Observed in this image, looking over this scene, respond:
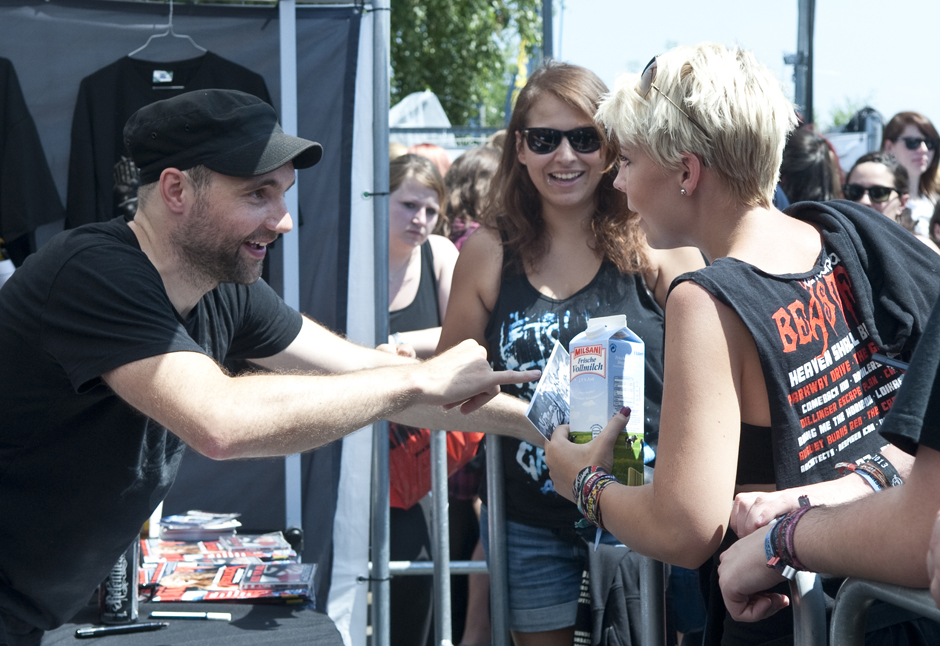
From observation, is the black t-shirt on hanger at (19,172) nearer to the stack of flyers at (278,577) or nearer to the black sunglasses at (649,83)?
the stack of flyers at (278,577)

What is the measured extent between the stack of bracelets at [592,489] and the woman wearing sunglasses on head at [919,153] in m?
4.68

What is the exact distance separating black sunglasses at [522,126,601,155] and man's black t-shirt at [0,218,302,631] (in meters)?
1.25

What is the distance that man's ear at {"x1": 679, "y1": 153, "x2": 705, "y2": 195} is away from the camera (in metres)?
1.65

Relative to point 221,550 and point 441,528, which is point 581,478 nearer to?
point 441,528

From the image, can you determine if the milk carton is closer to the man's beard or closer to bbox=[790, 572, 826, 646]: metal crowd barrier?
bbox=[790, 572, 826, 646]: metal crowd barrier

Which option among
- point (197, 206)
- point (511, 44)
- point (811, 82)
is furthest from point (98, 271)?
point (511, 44)

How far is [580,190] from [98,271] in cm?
145

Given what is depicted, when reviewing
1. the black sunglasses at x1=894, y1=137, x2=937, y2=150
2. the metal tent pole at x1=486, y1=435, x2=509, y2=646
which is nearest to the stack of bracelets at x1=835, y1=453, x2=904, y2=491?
the metal tent pole at x1=486, y1=435, x2=509, y2=646

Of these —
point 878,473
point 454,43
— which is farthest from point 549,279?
point 454,43

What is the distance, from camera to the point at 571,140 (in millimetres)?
2725

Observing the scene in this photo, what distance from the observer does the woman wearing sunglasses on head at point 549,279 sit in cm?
251

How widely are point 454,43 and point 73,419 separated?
17.2 metres

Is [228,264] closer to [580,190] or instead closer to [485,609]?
[580,190]

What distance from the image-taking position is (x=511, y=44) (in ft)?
66.6
